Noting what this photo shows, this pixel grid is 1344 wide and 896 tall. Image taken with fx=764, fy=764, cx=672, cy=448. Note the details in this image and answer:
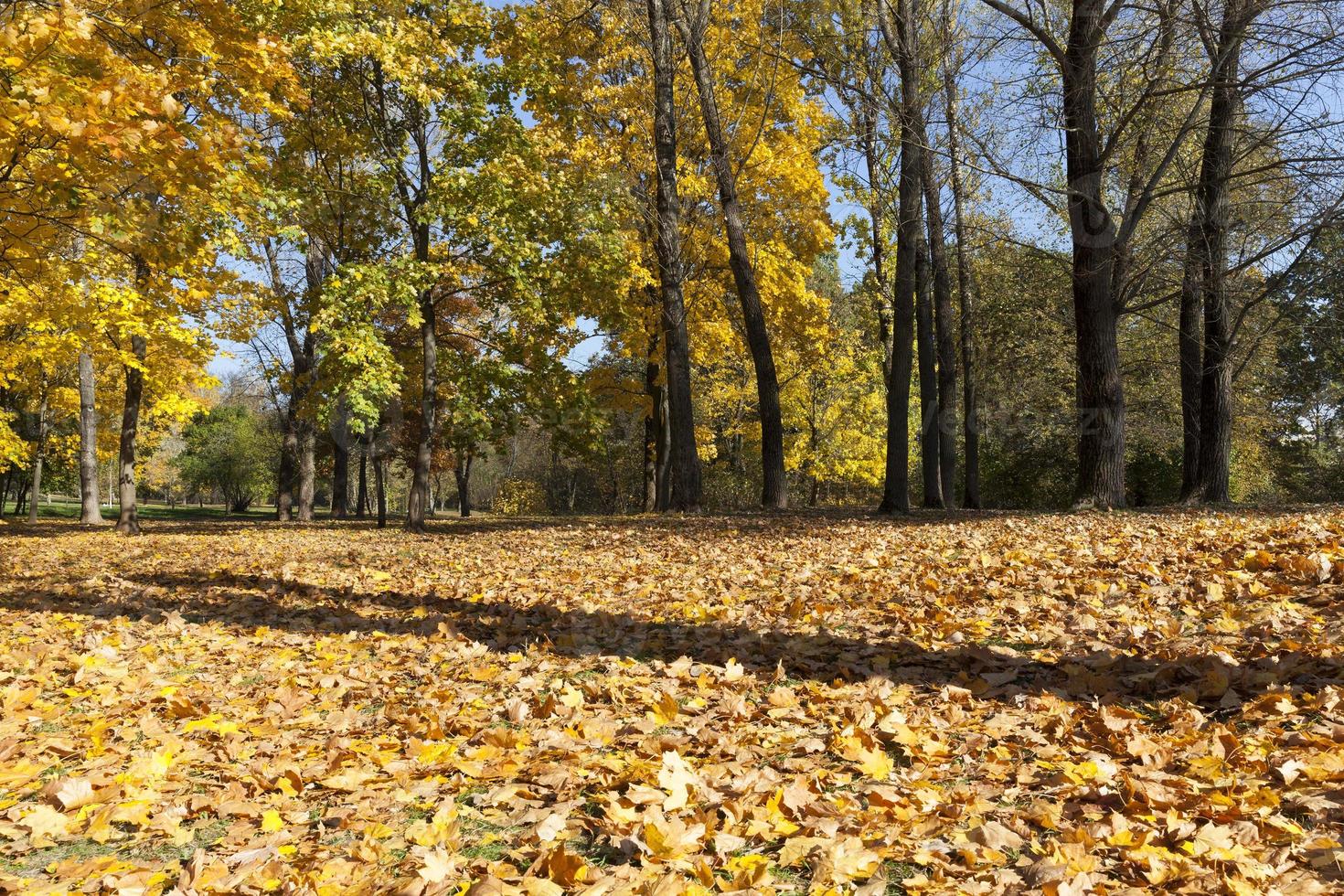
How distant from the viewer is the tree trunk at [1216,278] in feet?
34.1

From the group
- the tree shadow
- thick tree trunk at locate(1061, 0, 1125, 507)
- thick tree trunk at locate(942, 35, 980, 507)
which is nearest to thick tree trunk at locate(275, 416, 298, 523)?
the tree shadow

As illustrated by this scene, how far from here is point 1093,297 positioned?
9680 mm

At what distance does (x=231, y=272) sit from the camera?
1445 cm

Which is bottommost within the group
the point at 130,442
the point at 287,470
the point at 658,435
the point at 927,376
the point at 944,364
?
the point at 287,470

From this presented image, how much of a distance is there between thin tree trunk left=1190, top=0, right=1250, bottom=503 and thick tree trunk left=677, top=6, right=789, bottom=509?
21.8ft

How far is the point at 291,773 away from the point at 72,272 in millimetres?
10311

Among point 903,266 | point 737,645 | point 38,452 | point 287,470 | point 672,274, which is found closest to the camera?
point 737,645

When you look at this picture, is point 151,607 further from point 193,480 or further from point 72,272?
point 193,480

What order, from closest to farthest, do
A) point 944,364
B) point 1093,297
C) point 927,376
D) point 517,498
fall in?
1. point 1093,297
2. point 927,376
3. point 944,364
4. point 517,498

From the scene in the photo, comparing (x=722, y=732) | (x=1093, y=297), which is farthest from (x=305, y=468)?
(x=722, y=732)

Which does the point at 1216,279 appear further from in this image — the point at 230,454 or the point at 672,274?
the point at 230,454

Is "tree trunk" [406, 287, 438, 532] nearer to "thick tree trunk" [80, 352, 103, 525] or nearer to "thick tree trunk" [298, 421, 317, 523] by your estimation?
"thick tree trunk" [80, 352, 103, 525]

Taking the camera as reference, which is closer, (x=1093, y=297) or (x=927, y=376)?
(x=1093, y=297)

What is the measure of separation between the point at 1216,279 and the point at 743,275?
23.5 ft
